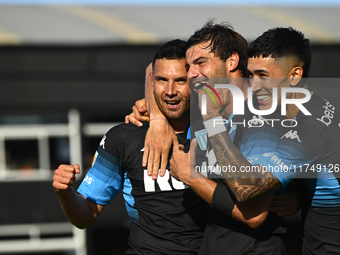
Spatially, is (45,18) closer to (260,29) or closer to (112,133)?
(260,29)

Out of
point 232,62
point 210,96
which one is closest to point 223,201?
point 210,96

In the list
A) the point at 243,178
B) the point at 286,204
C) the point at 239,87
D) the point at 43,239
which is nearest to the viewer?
the point at 243,178

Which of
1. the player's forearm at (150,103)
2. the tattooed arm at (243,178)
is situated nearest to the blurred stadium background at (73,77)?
the player's forearm at (150,103)

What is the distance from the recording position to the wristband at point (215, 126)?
92.2 inches

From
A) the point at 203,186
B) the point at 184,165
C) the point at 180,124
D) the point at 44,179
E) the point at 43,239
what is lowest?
the point at 43,239

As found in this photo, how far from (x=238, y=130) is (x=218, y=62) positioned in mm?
506

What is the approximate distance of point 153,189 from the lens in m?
2.87

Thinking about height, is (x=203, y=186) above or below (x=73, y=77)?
below

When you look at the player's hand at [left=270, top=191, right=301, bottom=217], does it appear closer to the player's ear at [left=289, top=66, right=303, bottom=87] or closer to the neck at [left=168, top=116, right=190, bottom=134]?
the player's ear at [left=289, top=66, right=303, bottom=87]

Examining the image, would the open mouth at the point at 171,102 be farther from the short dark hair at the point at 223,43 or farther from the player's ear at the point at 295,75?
the player's ear at the point at 295,75

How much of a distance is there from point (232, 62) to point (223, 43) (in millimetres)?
148

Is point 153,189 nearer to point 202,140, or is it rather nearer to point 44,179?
point 202,140

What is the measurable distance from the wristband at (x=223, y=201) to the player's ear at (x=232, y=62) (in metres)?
0.89

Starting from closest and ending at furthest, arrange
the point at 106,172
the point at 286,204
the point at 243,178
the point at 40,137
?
the point at 243,178 → the point at 286,204 → the point at 106,172 → the point at 40,137
